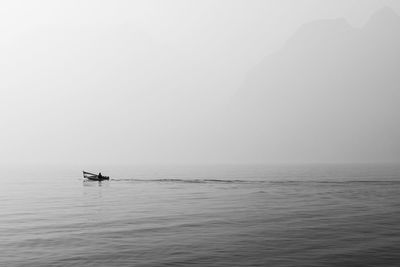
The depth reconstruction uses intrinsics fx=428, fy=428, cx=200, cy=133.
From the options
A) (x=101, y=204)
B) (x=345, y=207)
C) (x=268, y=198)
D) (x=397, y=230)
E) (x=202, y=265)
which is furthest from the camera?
(x=268, y=198)

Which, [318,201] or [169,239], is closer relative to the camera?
[169,239]

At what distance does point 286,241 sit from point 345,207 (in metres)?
26.2

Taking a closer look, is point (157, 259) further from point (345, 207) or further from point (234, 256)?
point (345, 207)

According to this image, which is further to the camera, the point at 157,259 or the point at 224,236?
the point at 224,236

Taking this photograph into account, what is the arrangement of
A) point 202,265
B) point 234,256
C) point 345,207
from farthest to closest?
point 345,207
point 234,256
point 202,265

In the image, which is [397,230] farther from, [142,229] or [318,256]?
[142,229]

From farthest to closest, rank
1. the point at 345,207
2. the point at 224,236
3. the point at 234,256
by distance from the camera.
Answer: the point at 345,207 < the point at 224,236 < the point at 234,256

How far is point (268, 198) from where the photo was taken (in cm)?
7231

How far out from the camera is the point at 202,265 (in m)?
28.4

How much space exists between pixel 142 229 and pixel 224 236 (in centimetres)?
891

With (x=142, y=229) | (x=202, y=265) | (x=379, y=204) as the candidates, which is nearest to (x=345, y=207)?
(x=379, y=204)

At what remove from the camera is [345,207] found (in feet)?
191

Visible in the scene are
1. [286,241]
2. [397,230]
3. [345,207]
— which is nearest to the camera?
[286,241]

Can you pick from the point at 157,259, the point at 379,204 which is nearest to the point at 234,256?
the point at 157,259
